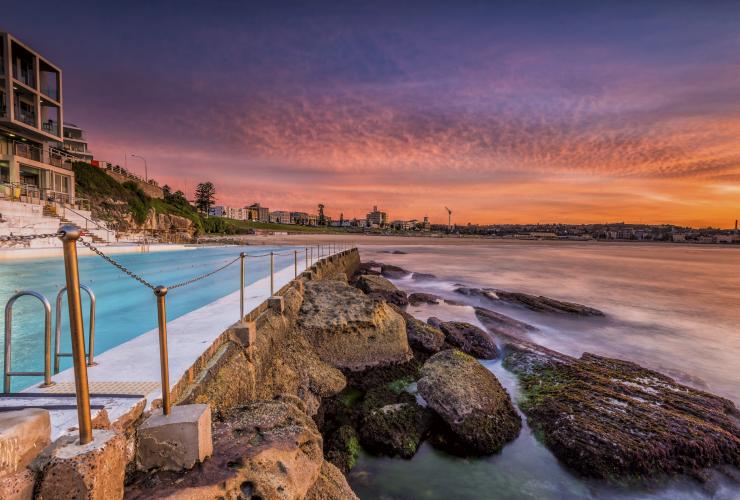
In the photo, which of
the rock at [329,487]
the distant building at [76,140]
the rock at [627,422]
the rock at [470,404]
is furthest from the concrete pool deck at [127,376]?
the distant building at [76,140]

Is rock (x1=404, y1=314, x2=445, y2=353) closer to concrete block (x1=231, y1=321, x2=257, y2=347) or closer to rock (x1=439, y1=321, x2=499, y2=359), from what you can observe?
rock (x1=439, y1=321, x2=499, y2=359)

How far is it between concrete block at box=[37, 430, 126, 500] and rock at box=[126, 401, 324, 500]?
0.91 feet

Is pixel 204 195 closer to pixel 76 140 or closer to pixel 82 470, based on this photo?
pixel 76 140

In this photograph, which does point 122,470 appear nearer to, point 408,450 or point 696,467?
point 408,450

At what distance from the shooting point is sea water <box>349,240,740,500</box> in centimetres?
405

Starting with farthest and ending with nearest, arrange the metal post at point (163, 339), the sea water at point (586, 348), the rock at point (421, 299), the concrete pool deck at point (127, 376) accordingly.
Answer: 1. the rock at point (421, 299)
2. the sea water at point (586, 348)
3. the concrete pool deck at point (127, 376)
4. the metal post at point (163, 339)

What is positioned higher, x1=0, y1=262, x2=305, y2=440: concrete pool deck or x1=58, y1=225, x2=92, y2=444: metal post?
x1=58, y1=225, x2=92, y2=444: metal post

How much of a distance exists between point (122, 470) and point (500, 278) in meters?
23.4

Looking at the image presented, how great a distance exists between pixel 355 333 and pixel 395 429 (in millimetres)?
2171

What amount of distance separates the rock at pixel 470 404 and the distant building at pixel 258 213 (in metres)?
169

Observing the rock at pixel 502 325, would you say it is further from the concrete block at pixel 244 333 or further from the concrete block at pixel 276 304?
the concrete block at pixel 244 333

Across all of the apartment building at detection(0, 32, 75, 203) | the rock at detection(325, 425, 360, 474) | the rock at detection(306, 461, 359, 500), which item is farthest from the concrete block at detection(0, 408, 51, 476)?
the apartment building at detection(0, 32, 75, 203)

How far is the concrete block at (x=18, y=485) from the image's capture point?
1.54 m

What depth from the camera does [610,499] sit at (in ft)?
13.0
